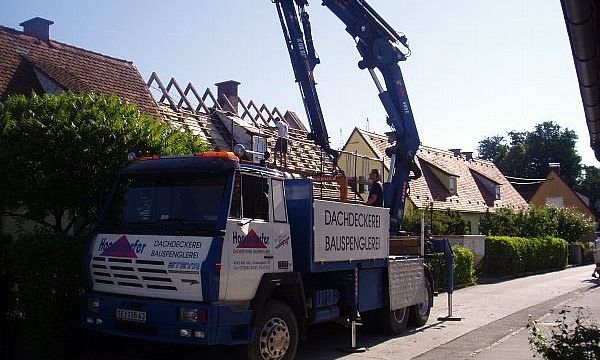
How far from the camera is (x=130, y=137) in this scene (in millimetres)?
10312

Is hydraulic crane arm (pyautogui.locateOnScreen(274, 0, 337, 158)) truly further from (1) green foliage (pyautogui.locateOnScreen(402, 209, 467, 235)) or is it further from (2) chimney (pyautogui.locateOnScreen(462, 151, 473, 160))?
(2) chimney (pyautogui.locateOnScreen(462, 151, 473, 160))

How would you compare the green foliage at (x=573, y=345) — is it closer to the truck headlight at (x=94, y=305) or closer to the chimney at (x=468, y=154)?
the truck headlight at (x=94, y=305)

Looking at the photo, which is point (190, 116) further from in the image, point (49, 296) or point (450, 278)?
point (49, 296)

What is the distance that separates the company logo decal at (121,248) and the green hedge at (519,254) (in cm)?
2154

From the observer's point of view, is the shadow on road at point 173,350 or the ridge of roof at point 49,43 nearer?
the shadow on road at point 173,350

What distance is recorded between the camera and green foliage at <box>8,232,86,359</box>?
26.7 feet

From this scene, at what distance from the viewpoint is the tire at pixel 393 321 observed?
11617mm

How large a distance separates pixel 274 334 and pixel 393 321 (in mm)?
4172

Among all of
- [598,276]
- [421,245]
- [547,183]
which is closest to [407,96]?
[421,245]

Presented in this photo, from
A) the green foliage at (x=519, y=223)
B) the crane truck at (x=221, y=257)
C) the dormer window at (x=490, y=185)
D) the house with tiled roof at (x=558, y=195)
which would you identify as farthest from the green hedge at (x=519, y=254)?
the house with tiled roof at (x=558, y=195)

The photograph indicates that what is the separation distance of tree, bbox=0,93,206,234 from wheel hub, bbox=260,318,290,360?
349 cm

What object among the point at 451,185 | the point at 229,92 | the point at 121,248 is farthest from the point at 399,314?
the point at 451,185

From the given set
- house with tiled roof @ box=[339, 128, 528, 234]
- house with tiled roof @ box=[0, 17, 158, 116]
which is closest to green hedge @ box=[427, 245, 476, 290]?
house with tiled roof @ box=[339, 128, 528, 234]

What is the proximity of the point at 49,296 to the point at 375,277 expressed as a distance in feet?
16.8
